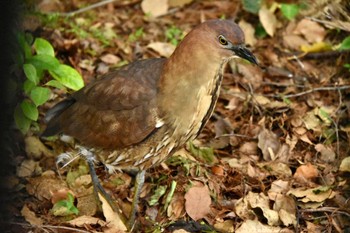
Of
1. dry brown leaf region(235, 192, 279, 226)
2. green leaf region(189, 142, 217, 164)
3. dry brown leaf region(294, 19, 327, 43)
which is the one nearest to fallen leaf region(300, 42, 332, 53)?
dry brown leaf region(294, 19, 327, 43)

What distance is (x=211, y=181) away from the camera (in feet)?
15.2

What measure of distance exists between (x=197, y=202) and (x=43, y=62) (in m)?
1.49

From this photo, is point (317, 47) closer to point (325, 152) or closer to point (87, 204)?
point (325, 152)

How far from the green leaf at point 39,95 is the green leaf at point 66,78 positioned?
221 millimetres

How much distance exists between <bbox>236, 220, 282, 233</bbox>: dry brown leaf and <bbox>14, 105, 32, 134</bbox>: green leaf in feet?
5.38

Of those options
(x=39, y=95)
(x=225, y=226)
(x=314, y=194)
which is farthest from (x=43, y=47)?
(x=314, y=194)

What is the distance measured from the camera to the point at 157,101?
4078mm

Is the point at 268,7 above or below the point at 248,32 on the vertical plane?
above

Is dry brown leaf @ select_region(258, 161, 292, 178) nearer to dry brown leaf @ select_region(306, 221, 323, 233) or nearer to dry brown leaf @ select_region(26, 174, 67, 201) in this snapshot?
dry brown leaf @ select_region(306, 221, 323, 233)

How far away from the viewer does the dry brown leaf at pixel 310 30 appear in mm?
6066

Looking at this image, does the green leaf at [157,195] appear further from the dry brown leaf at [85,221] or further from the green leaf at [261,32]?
the green leaf at [261,32]

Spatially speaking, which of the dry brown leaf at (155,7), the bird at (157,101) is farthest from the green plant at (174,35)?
the bird at (157,101)

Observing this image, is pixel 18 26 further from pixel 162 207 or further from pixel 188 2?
pixel 188 2

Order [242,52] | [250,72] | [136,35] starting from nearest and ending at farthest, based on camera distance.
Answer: [242,52] → [250,72] → [136,35]
